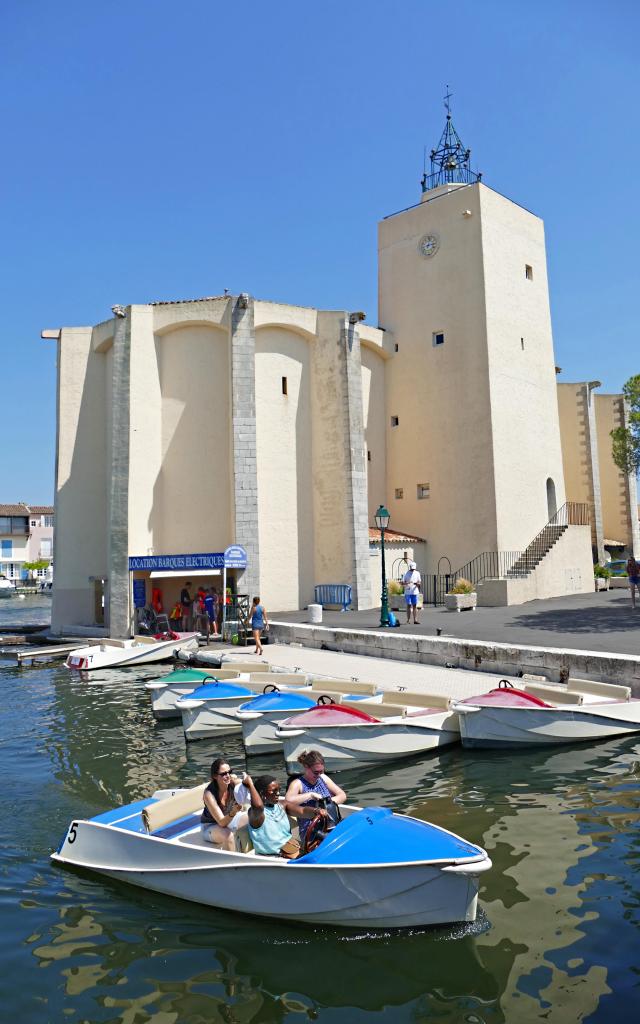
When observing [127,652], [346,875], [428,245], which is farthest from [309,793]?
[428,245]

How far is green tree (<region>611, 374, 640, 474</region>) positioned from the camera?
21844mm

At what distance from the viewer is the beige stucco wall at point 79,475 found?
97.9 feet

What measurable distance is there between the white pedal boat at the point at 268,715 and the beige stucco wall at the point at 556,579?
13983mm

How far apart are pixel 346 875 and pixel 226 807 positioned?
1.68 m

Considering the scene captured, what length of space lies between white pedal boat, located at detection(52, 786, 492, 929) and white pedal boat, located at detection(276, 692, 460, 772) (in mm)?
3661

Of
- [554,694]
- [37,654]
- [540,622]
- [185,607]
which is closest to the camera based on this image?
[554,694]

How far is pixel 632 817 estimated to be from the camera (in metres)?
8.01

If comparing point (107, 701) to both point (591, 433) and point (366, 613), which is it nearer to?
point (366, 613)

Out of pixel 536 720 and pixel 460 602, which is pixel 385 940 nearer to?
pixel 536 720

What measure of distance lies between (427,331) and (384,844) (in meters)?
27.3

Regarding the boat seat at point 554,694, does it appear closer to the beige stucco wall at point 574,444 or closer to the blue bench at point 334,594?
the blue bench at point 334,594

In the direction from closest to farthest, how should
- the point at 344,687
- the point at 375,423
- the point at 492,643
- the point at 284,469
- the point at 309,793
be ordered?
the point at 309,793 < the point at 344,687 < the point at 492,643 < the point at 284,469 < the point at 375,423

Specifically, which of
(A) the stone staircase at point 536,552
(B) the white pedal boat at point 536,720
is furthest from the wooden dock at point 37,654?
(B) the white pedal boat at point 536,720

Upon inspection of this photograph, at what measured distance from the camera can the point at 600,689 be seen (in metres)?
11.9
